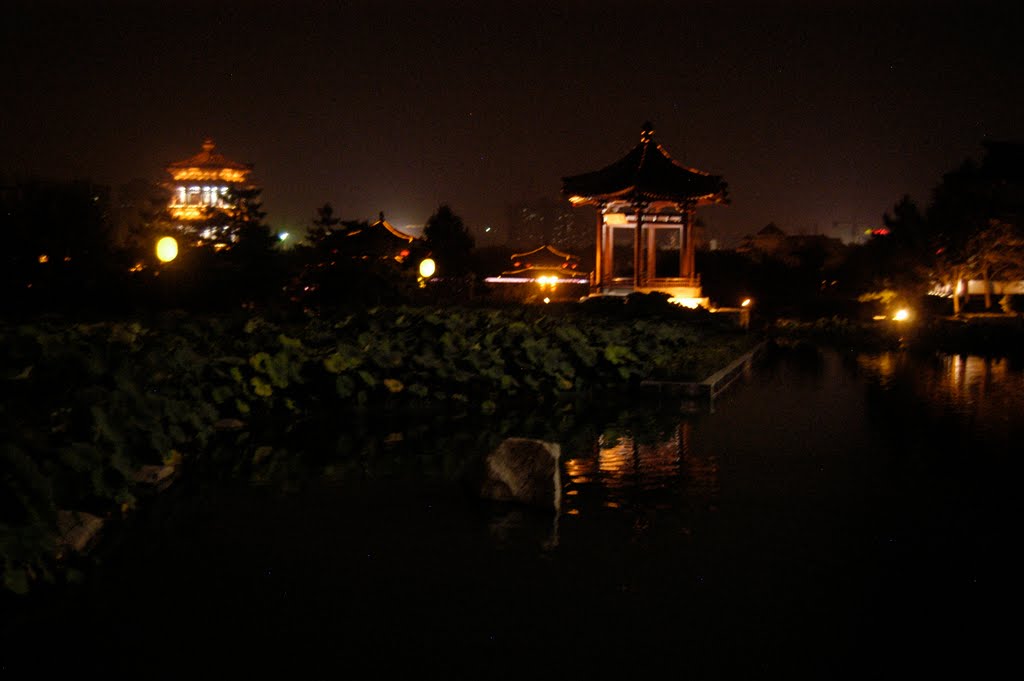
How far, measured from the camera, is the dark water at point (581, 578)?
4289 millimetres

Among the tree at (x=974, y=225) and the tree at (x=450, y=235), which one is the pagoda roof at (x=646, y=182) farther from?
the tree at (x=450, y=235)

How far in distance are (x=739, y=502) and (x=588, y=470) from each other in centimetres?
165

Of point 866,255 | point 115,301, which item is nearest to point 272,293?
point 115,301

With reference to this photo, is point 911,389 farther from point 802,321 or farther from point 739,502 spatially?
point 802,321

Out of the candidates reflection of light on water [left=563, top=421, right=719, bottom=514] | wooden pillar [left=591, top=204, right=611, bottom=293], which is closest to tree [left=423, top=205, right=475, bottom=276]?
wooden pillar [left=591, top=204, right=611, bottom=293]

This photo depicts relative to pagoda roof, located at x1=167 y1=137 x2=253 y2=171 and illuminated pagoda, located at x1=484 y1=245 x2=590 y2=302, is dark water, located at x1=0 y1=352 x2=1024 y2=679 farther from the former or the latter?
pagoda roof, located at x1=167 y1=137 x2=253 y2=171

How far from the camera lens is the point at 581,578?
17.4 feet

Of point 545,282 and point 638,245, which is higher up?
point 638,245

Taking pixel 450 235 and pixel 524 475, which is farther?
pixel 450 235

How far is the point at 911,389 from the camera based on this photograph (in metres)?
15.7

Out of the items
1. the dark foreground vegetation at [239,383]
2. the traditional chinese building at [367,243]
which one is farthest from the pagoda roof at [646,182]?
the traditional chinese building at [367,243]

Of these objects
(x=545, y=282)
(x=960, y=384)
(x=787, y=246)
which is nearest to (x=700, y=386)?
(x=960, y=384)

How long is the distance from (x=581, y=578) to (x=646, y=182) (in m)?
24.5

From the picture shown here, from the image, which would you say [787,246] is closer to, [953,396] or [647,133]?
[647,133]
